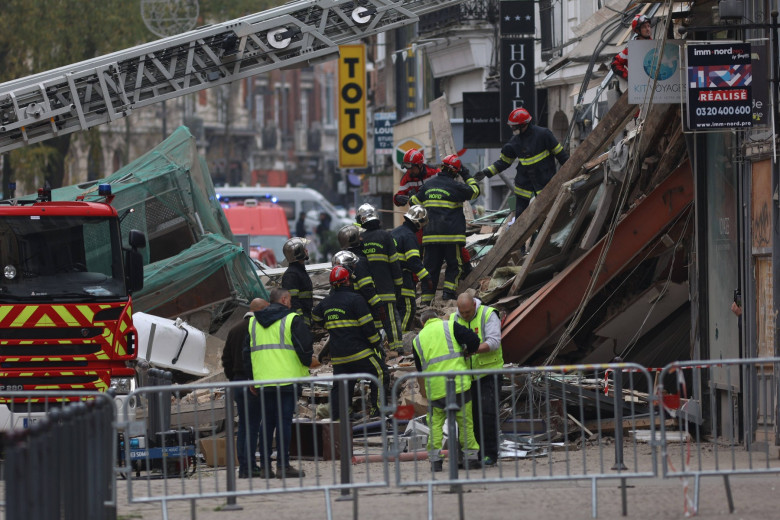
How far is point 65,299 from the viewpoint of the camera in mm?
13914

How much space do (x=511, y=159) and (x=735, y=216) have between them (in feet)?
15.5

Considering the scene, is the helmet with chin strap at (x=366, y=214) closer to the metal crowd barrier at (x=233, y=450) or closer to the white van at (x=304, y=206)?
the metal crowd barrier at (x=233, y=450)

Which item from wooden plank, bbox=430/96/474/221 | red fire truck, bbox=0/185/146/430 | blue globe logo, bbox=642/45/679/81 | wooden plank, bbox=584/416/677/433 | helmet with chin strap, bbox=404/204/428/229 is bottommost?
wooden plank, bbox=584/416/677/433

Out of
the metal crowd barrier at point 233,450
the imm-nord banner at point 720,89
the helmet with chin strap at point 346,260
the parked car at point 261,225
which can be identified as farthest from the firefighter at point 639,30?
the parked car at point 261,225

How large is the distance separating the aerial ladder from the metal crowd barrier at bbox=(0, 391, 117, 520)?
9163mm

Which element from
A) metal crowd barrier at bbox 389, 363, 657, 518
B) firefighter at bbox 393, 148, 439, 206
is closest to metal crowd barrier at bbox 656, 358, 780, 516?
metal crowd barrier at bbox 389, 363, 657, 518

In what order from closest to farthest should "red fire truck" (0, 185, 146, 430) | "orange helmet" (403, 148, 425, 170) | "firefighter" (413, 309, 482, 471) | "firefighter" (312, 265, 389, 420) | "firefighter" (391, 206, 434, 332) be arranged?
"firefighter" (413, 309, 482, 471) → "firefighter" (312, 265, 389, 420) → "red fire truck" (0, 185, 146, 430) → "firefighter" (391, 206, 434, 332) → "orange helmet" (403, 148, 425, 170)

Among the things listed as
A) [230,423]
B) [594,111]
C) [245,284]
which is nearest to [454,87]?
[594,111]

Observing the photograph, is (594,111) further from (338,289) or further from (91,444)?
(91,444)

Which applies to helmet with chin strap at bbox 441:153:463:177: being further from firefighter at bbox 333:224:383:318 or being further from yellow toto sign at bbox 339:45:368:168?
yellow toto sign at bbox 339:45:368:168

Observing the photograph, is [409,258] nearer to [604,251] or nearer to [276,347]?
[604,251]

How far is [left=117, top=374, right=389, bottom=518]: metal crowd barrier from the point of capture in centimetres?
923

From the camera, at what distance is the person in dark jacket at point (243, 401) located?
11477mm

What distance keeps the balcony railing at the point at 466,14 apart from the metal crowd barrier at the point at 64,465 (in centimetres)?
2240
